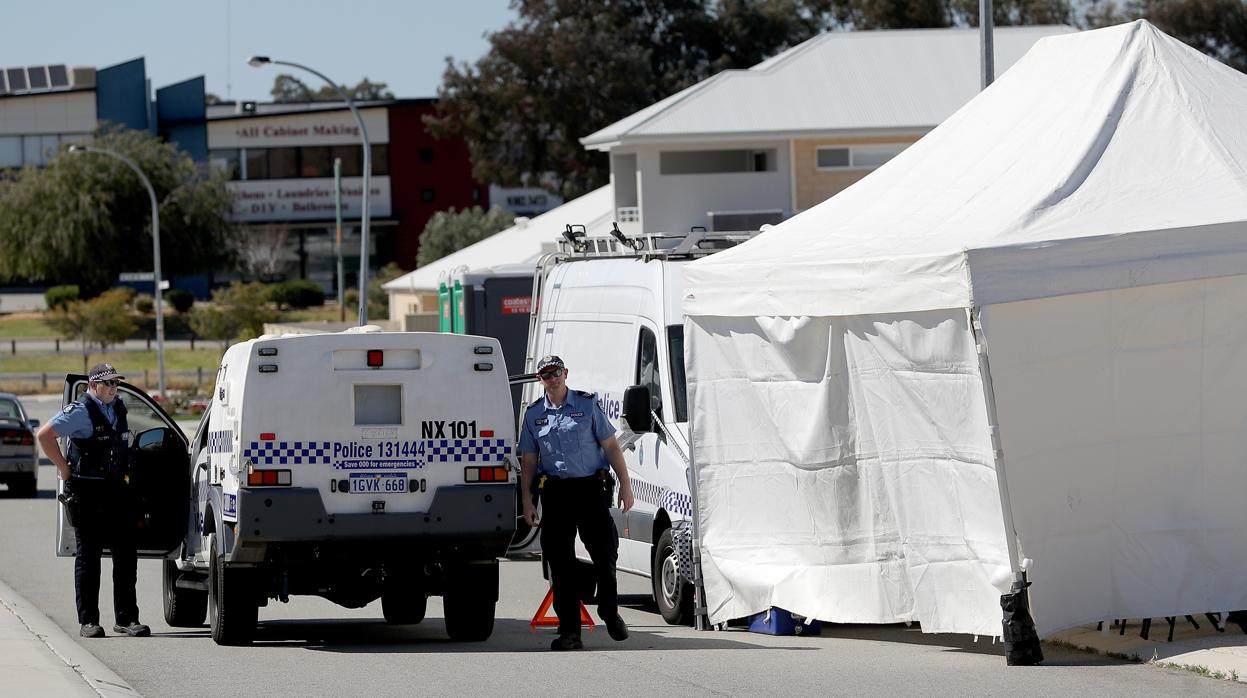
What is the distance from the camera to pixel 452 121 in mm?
71000

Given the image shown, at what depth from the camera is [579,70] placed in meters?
68.2

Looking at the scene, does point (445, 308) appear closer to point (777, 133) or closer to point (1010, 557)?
point (1010, 557)

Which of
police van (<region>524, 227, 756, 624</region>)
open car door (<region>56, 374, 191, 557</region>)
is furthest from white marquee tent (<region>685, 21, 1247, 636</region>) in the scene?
open car door (<region>56, 374, 191, 557</region>)

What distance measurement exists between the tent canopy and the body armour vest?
13.1 feet

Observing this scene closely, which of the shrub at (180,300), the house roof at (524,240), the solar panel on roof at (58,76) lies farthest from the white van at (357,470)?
the solar panel on roof at (58,76)

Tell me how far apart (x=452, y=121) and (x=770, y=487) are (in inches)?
2368

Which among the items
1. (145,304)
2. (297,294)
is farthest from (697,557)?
(297,294)

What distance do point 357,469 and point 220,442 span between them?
3.69 ft

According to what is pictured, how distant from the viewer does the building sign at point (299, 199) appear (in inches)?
3743

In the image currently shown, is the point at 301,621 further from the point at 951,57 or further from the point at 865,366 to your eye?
the point at 951,57

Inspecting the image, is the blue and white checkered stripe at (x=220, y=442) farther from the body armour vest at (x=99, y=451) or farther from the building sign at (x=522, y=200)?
the building sign at (x=522, y=200)

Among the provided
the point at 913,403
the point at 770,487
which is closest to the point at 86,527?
the point at 770,487

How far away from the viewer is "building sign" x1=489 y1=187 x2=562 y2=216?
324 ft

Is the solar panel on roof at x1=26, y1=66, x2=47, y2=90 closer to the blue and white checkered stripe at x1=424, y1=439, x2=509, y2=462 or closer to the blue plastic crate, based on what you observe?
the blue and white checkered stripe at x1=424, y1=439, x2=509, y2=462
